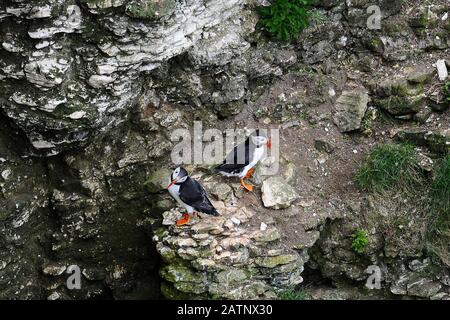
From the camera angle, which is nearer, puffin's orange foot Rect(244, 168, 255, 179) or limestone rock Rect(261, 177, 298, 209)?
limestone rock Rect(261, 177, 298, 209)

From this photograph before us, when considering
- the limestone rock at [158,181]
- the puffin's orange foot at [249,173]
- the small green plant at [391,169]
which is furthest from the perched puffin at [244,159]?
the small green plant at [391,169]

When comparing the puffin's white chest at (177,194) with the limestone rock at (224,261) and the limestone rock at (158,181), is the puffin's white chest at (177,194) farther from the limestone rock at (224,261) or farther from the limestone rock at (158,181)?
the limestone rock at (158,181)

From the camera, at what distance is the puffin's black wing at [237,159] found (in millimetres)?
9086

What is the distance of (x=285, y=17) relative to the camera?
32.6 feet

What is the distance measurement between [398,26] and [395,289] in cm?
405

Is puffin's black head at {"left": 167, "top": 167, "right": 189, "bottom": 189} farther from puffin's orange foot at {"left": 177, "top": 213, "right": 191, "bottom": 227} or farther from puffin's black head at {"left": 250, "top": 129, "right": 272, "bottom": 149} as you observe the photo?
puffin's black head at {"left": 250, "top": 129, "right": 272, "bottom": 149}

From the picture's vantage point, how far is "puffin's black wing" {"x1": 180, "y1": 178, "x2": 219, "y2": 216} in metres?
8.53

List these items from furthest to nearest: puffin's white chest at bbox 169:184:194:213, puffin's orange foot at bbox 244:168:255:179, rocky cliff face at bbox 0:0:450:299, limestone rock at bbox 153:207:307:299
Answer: puffin's orange foot at bbox 244:168:255:179 → puffin's white chest at bbox 169:184:194:213 → limestone rock at bbox 153:207:307:299 → rocky cliff face at bbox 0:0:450:299

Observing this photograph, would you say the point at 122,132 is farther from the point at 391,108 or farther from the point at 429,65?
the point at 429,65

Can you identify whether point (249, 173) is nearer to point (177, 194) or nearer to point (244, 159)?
point (244, 159)

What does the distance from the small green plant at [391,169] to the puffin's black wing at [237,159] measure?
1820mm

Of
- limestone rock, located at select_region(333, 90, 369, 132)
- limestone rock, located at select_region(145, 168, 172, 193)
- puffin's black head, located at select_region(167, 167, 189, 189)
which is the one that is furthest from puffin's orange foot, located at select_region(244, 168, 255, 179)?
limestone rock, located at select_region(333, 90, 369, 132)

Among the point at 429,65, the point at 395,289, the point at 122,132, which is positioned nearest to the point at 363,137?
the point at 429,65

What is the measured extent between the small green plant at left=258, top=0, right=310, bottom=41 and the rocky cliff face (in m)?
0.20
